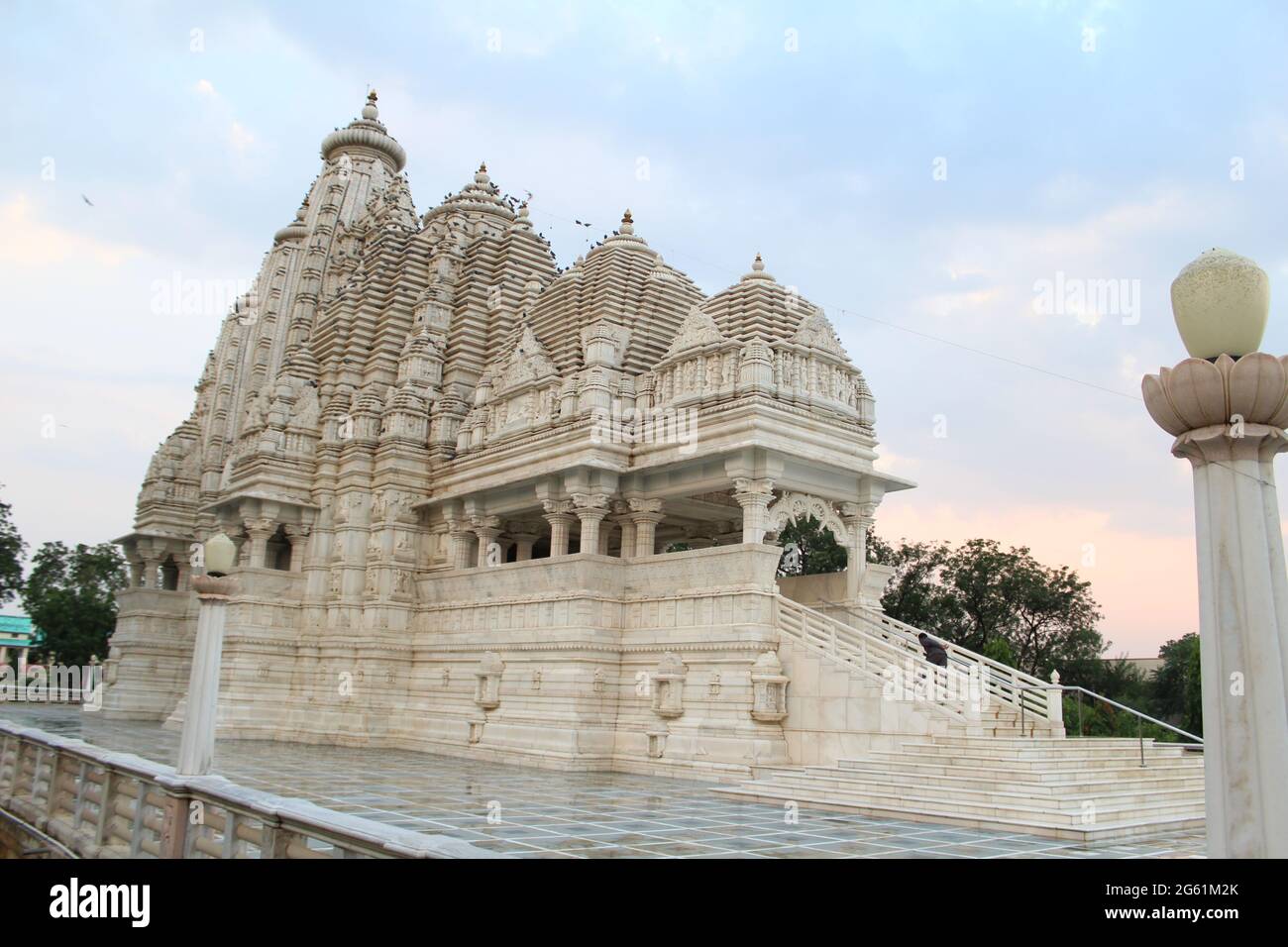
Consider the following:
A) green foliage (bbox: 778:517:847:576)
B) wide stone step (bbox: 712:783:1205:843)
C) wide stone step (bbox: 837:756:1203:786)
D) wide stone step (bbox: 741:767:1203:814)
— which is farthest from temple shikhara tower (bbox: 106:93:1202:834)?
green foliage (bbox: 778:517:847:576)

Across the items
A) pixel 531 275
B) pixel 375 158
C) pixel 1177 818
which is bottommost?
pixel 1177 818

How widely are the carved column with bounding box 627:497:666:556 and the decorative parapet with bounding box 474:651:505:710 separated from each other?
11.9 feet

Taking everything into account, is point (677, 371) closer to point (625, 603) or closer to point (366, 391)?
point (625, 603)

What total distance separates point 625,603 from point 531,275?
37.5ft

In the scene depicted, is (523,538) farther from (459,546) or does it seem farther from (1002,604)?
(1002,604)

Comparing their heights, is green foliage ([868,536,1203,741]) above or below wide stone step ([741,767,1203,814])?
above

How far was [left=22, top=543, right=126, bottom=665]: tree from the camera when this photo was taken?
46.9m

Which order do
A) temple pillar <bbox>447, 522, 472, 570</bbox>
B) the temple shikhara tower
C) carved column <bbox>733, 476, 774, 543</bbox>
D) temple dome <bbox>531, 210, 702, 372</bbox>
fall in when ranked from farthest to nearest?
temple pillar <bbox>447, 522, 472, 570</bbox> < temple dome <bbox>531, 210, 702, 372</bbox> < carved column <bbox>733, 476, 774, 543</bbox> < the temple shikhara tower

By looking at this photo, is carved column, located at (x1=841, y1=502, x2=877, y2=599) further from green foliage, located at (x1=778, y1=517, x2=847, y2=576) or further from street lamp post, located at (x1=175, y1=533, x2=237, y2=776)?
green foliage, located at (x1=778, y1=517, x2=847, y2=576)

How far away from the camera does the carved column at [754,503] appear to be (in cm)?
1714

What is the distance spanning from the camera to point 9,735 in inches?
516
